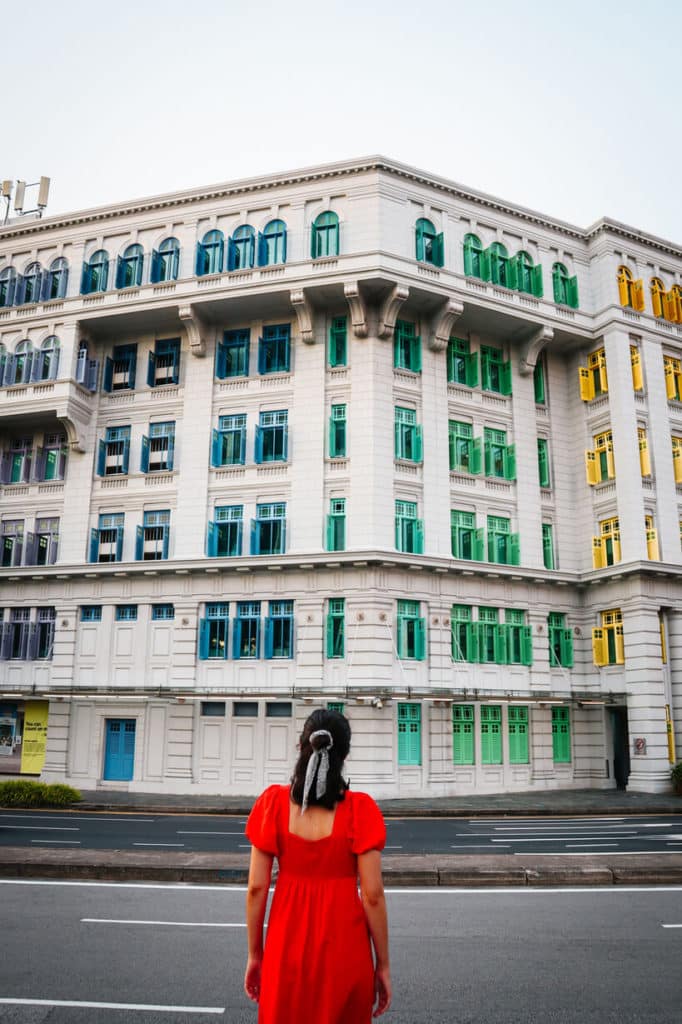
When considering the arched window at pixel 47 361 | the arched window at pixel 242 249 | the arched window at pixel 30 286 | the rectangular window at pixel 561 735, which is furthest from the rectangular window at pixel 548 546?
the arched window at pixel 30 286

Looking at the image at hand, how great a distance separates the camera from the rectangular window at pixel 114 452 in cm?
3117

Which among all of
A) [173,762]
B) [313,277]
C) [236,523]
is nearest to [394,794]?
[173,762]

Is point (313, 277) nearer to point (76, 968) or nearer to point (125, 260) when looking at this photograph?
point (125, 260)

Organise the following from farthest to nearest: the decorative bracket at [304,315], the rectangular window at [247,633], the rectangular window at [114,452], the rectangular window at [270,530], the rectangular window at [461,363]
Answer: the rectangular window at [114,452] → the rectangular window at [461,363] → the decorative bracket at [304,315] → the rectangular window at [270,530] → the rectangular window at [247,633]

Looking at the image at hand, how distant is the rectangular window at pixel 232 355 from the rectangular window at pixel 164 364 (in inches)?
69.6

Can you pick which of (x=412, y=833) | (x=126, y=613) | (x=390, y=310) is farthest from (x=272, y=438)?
(x=412, y=833)

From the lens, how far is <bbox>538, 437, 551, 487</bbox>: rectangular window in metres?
32.1

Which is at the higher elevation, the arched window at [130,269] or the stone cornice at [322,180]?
the stone cornice at [322,180]

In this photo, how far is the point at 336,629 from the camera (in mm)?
27078

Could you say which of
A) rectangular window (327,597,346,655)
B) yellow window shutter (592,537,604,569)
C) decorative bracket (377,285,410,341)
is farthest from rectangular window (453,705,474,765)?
decorative bracket (377,285,410,341)

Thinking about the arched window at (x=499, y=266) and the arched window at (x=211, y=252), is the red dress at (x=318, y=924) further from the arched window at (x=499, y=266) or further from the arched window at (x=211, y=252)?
the arched window at (x=499, y=266)

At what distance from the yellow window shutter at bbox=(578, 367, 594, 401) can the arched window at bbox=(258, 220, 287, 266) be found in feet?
41.7

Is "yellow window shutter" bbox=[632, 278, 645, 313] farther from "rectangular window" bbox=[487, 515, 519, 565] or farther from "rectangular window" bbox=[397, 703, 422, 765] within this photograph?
"rectangular window" bbox=[397, 703, 422, 765]

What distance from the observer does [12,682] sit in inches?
1187
